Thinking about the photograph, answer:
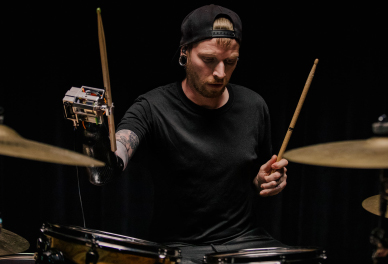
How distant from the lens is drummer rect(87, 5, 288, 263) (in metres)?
1.87

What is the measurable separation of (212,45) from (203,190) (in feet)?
1.99

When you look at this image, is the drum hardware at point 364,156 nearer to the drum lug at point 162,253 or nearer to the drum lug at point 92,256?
the drum lug at point 162,253

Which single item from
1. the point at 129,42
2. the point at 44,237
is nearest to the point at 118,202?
the point at 129,42

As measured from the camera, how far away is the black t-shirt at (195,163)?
1902mm

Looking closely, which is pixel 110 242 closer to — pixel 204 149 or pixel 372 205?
pixel 204 149

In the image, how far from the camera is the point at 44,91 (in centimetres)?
246

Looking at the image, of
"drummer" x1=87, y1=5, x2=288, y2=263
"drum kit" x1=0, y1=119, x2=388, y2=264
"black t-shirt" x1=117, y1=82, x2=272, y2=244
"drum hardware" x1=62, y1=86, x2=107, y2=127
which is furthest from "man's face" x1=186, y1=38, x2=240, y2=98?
"drum kit" x1=0, y1=119, x2=388, y2=264

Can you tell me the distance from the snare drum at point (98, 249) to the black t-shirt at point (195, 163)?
1.57ft

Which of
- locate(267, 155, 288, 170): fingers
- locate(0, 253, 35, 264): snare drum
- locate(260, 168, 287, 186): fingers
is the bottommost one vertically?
locate(0, 253, 35, 264): snare drum

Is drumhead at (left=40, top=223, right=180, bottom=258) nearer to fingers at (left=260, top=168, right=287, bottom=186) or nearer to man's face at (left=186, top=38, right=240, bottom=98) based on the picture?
fingers at (left=260, top=168, right=287, bottom=186)

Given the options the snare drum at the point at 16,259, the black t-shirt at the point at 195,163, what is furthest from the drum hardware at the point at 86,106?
the snare drum at the point at 16,259

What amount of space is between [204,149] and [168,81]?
0.72 metres

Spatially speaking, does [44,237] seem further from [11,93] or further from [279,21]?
[279,21]

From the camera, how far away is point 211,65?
188 cm
